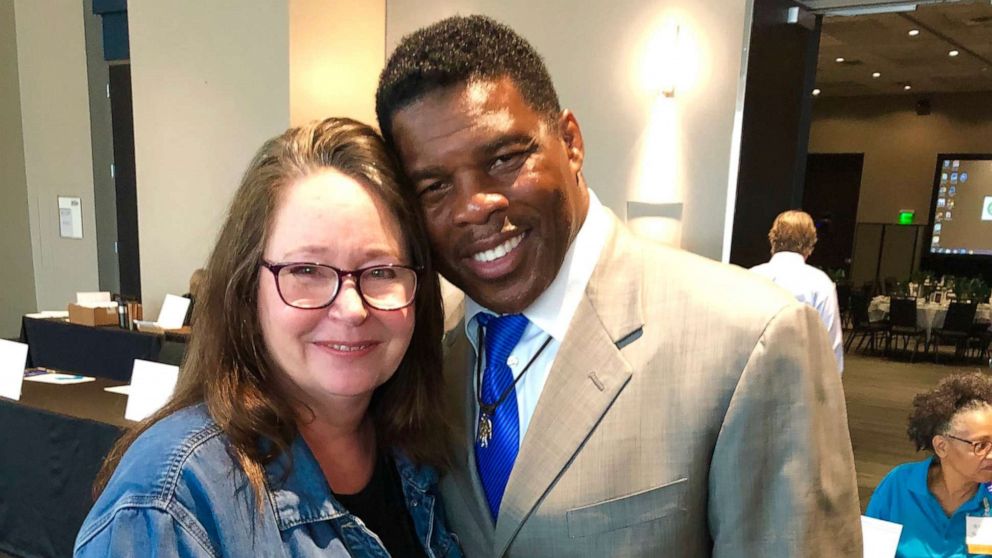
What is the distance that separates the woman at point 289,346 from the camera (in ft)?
2.87

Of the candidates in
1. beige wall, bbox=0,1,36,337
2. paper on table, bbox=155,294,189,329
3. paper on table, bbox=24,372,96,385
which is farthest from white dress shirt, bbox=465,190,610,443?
beige wall, bbox=0,1,36,337

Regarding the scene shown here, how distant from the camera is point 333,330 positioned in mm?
968

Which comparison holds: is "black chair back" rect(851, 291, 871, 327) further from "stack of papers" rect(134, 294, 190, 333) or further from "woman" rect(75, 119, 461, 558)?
"woman" rect(75, 119, 461, 558)

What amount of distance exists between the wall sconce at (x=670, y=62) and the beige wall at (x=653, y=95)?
0.04 ft

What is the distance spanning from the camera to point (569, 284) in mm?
1111

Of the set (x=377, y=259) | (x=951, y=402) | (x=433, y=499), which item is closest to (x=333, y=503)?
(x=433, y=499)

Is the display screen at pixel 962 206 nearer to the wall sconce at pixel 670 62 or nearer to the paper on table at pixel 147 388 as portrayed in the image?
the wall sconce at pixel 670 62

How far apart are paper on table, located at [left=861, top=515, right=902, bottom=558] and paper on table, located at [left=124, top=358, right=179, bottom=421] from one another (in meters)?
2.47

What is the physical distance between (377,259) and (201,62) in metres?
5.02

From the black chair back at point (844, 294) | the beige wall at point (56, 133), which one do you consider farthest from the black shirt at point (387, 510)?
the black chair back at point (844, 294)

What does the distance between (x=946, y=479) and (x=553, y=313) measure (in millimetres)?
2049

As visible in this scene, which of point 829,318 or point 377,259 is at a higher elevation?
point 377,259

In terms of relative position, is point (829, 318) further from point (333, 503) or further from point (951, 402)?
point (333, 503)

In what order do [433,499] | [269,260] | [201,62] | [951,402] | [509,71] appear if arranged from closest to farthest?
[269,260] → [509,71] → [433,499] → [951,402] → [201,62]
